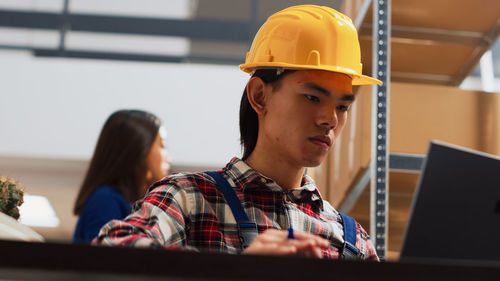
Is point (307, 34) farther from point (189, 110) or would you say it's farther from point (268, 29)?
point (189, 110)

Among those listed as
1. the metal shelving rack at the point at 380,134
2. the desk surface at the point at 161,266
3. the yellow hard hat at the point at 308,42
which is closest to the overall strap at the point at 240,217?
the yellow hard hat at the point at 308,42

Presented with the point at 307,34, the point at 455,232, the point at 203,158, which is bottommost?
the point at 203,158

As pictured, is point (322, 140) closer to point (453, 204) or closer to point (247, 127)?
point (247, 127)

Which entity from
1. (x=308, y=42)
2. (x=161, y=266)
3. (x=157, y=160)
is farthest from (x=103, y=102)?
(x=161, y=266)

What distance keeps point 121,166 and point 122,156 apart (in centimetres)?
4

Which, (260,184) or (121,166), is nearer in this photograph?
(260,184)

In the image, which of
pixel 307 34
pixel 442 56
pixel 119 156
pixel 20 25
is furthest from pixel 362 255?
pixel 20 25

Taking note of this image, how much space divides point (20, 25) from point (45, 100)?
1461 mm

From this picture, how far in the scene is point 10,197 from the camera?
3.67 ft

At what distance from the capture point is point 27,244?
1.67 feet

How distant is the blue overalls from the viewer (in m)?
1.16

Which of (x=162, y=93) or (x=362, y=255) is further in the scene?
(x=162, y=93)

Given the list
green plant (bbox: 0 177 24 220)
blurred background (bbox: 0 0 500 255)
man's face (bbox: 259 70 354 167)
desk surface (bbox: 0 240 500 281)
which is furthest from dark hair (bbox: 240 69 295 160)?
blurred background (bbox: 0 0 500 255)

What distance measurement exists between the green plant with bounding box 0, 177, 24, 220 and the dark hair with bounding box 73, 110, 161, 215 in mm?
781
